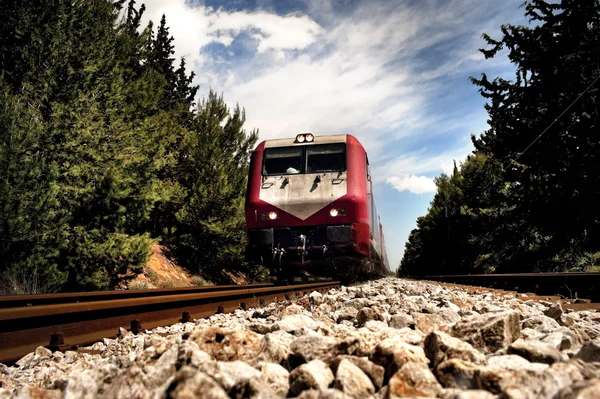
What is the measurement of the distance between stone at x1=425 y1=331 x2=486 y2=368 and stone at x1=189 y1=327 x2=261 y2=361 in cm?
78

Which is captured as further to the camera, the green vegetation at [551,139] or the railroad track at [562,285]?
the green vegetation at [551,139]

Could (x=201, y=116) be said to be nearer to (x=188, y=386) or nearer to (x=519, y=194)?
(x=519, y=194)

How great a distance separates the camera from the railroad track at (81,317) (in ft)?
8.80

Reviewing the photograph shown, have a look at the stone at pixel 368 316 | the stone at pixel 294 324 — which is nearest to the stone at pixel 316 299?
the stone at pixel 368 316

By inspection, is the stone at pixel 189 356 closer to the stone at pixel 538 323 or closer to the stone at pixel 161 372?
the stone at pixel 161 372

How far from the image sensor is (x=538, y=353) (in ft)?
5.33

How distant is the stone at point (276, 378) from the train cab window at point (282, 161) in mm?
9251

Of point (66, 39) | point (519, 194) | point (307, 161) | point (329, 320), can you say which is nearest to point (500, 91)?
point (519, 194)

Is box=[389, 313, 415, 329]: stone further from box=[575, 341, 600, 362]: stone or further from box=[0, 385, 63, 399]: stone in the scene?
box=[0, 385, 63, 399]: stone

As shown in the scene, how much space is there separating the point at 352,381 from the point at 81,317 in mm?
2576

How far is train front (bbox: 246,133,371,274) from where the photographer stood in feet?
32.6

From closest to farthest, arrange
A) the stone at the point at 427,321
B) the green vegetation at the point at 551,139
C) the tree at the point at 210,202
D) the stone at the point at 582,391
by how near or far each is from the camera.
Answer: the stone at the point at 582,391 < the stone at the point at 427,321 < the green vegetation at the point at 551,139 < the tree at the point at 210,202

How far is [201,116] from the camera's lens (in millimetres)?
20016

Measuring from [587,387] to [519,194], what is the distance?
17702 millimetres
